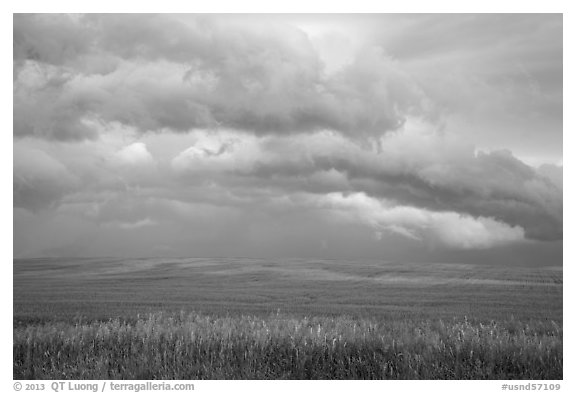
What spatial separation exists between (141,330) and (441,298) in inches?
709

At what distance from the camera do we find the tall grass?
7184 mm

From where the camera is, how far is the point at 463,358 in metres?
7.50

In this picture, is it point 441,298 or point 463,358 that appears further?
point 441,298

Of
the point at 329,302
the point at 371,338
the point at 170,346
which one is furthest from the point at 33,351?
the point at 329,302

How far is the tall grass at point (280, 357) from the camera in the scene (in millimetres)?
7184

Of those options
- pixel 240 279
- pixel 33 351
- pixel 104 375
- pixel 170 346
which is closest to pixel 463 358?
pixel 170 346

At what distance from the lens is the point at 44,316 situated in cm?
1437

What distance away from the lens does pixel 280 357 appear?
7625mm
